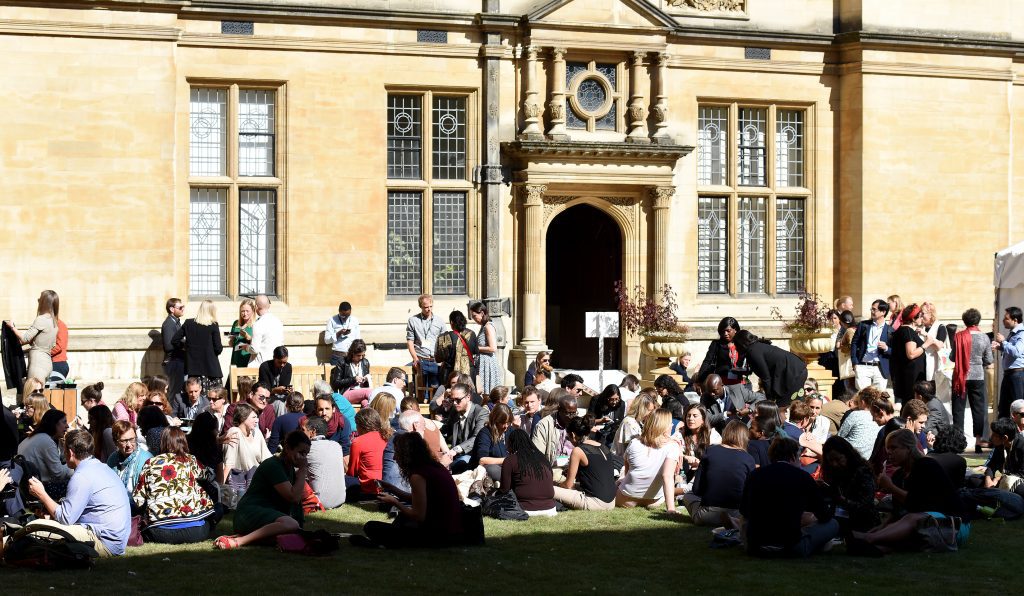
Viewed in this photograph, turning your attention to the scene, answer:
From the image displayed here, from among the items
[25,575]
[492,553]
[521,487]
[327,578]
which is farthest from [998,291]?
[25,575]

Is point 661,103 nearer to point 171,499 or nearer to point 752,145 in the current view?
point 752,145

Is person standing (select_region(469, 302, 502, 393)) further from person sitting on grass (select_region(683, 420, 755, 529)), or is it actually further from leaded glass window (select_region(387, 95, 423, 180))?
person sitting on grass (select_region(683, 420, 755, 529))

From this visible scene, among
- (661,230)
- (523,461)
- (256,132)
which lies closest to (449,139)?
(256,132)

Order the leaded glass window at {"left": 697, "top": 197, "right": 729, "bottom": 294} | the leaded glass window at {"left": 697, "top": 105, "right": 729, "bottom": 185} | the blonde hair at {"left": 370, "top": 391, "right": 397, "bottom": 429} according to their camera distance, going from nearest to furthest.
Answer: the blonde hair at {"left": 370, "top": 391, "right": 397, "bottom": 429} < the leaded glass window at {"left": 697, "top": 105, "right": 729, "bottom": 185} < the leaded glass window at {"left": 697, "top": 197, "right": 729, "bottom": 294}

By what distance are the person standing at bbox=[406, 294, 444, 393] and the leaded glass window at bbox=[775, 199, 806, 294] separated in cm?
666

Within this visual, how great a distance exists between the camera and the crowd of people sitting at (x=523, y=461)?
445 inches

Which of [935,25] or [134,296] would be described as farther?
[935,25]

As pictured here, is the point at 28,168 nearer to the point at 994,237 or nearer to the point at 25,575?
the point at 25,575

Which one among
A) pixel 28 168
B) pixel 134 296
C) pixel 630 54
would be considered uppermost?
pixel 630 54

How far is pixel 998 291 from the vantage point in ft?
63.1

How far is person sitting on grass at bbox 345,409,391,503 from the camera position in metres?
14.1

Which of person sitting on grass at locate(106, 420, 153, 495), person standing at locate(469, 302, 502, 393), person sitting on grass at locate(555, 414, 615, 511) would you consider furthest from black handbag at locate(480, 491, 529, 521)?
person standing at locate(469, 302, 502, 393)

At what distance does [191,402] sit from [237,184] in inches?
231

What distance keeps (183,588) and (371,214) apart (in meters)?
12.8
